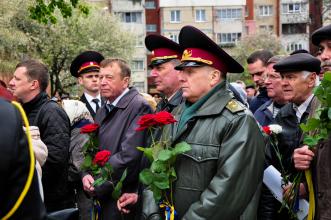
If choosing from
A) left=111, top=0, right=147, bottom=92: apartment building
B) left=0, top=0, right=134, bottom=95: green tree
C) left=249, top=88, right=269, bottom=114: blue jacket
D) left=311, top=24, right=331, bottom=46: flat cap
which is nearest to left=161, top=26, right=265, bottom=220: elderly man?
left=311, top=24, right=331, bottom=46: flat cap

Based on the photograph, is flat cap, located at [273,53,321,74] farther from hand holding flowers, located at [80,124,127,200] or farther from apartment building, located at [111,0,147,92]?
apartment building, located at [111,0,147,92]

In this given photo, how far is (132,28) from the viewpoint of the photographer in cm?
6881

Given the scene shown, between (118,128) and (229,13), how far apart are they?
66.9m

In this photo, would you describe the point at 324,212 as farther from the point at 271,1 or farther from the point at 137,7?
the point at 271,1

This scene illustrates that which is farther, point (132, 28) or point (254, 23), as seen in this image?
point (254, 23)

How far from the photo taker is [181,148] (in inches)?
161

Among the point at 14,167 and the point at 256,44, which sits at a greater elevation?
the point at 256,44

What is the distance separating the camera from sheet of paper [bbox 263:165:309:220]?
479 cm

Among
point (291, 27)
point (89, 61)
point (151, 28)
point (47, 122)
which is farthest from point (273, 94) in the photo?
point (291, 27)

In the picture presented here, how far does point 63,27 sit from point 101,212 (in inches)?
1438

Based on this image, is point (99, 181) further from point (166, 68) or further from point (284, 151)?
point (284, 151)

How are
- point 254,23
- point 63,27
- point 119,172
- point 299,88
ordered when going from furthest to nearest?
1. point 254,23
2. point 63,27
3. point 119,172
4. point 299,88

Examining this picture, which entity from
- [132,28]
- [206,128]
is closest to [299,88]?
[206,128]

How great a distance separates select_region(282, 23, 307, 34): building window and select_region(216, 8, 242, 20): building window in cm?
705
